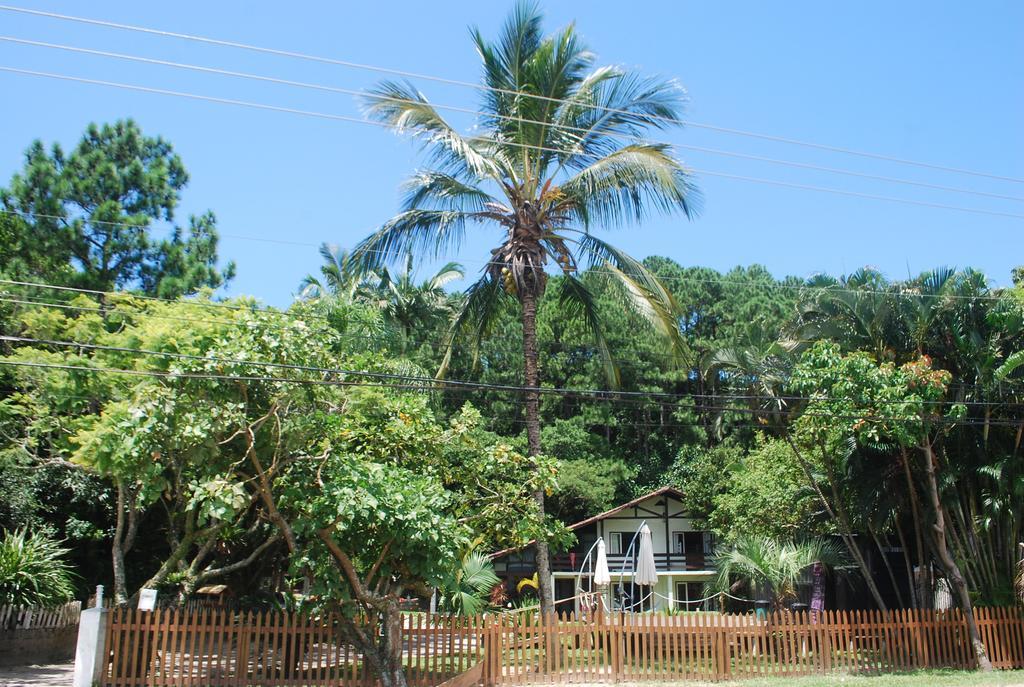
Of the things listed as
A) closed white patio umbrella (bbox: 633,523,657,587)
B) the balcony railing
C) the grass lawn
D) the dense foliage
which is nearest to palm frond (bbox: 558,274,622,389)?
the dense foliage

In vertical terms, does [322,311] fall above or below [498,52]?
below

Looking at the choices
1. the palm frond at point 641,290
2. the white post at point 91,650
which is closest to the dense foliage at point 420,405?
the palm frond at point 641,290

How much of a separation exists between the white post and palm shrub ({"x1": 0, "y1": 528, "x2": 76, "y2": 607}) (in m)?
3.75

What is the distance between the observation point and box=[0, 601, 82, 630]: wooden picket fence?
1638 centimetres

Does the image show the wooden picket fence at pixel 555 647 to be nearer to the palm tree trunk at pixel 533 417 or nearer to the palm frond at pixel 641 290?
the palm tree trunk at pixel 533 417

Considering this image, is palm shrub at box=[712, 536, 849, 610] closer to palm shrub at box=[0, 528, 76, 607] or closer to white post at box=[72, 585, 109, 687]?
white post at box=[72, 585, 109, 687]

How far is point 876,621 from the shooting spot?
1714 centimetres

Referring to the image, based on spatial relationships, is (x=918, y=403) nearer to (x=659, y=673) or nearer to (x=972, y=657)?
(x=972, y=657)

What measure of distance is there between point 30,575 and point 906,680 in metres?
16.2

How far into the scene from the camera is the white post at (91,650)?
13.4 m

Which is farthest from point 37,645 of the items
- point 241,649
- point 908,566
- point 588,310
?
point 908,566

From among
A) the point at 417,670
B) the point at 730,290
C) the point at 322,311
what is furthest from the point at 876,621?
the point at 730,290

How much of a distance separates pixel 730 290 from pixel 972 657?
33.5m

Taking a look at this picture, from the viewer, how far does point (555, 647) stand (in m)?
15.6
